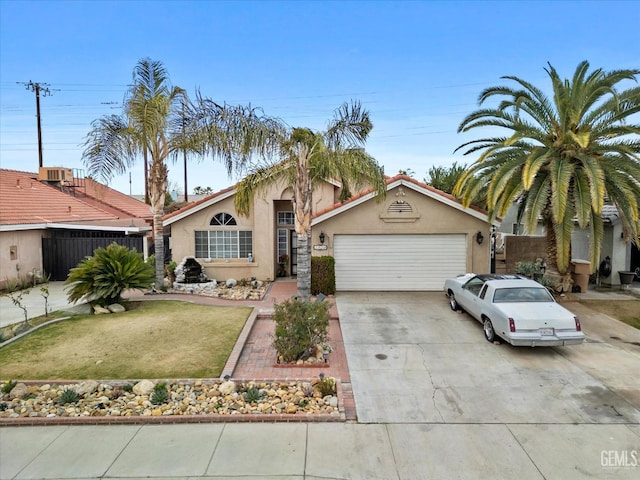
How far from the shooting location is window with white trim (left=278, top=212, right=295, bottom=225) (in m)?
18.4

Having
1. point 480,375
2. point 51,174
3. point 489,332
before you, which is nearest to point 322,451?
point 480,375

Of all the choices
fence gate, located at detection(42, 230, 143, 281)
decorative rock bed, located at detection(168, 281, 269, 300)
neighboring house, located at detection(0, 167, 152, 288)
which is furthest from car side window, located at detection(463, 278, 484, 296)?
fence gate, located at detection(42, 230, 143, 281)

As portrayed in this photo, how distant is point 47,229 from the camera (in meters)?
18.5

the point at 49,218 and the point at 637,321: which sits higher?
the point at 49,218

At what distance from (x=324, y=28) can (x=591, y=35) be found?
989 centimetres

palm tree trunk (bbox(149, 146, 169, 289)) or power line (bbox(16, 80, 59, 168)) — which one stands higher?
power line (bbox(16, 80, 59, 168))

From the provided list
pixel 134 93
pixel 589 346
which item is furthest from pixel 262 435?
pixel 134 93

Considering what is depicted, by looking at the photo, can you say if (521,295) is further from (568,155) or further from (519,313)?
(568,155)

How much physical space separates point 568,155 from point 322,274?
8764 millimetres

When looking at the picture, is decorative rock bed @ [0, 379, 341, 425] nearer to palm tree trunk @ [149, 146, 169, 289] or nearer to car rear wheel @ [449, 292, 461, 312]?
car rear wheel @ [449, 292, 461, 312]

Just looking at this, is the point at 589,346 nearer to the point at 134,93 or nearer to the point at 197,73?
the point at 134,93

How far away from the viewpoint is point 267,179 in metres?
13.2

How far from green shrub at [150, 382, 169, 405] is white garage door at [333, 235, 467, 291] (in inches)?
379

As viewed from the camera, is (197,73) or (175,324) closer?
(175,324)
